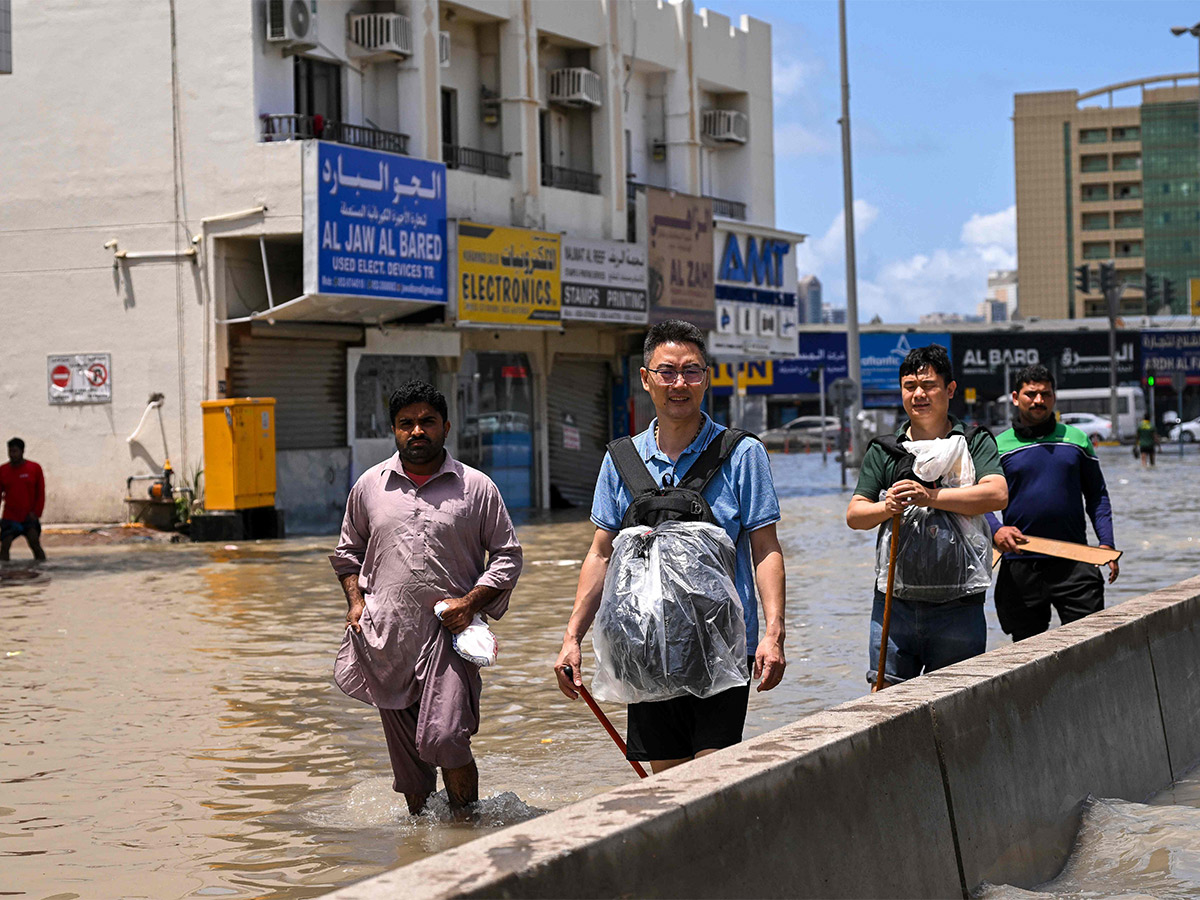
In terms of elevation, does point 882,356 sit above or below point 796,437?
above

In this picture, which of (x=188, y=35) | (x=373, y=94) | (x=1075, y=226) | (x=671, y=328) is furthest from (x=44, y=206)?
(x=1075, y=226)

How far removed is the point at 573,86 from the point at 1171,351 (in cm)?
5027

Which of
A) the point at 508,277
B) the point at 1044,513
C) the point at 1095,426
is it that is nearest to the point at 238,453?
the point at 508,277

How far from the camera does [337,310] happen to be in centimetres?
2353

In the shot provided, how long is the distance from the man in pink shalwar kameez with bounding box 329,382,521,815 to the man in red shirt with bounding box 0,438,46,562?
14.1m

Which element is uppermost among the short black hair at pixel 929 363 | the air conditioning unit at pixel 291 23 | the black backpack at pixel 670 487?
the air conditioning unit at pixel 291 23

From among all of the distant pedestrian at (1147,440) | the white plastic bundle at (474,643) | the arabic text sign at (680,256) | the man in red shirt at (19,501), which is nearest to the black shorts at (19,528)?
the man in red shirt at (19,501)

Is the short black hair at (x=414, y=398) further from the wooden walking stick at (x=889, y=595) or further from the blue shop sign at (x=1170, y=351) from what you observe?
the blue shop sign at (x=1170, y=351)

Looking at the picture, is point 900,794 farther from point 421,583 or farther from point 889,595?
point 421,583

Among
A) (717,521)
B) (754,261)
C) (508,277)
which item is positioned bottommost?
(717,521)

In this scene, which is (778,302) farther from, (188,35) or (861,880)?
(861,880)

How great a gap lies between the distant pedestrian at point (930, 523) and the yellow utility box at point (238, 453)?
16998 millimetres

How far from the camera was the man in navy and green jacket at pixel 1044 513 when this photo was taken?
7.27 m

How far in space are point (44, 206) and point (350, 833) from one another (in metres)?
19.7
